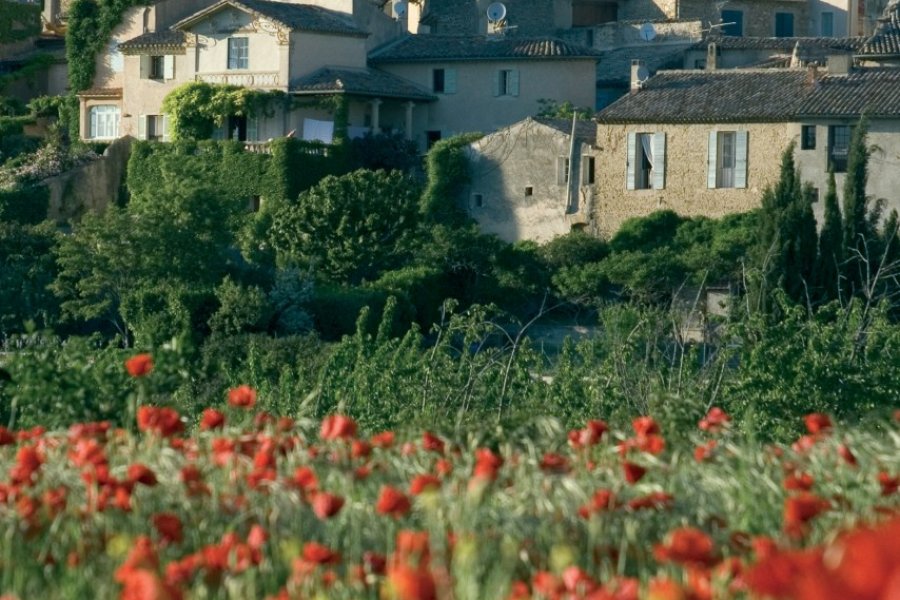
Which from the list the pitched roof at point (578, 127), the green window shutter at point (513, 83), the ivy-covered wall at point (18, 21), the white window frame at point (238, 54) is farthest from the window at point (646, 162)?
the ivy-covered wall at point (18, 21)

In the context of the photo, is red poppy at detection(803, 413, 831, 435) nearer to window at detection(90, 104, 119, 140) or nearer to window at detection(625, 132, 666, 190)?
window at detection(625, 132, 666, 190)

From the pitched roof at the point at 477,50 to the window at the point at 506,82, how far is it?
0.50 meters

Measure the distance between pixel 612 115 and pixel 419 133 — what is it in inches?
360

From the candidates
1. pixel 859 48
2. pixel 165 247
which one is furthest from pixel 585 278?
pixel 859 48

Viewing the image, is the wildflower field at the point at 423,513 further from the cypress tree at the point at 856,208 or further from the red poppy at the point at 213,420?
the cypress tree at the point at 856,208

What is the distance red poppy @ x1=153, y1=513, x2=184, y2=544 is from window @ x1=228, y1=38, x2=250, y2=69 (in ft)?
170

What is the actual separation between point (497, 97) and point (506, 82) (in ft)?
1.62

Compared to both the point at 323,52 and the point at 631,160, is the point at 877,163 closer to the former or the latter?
the point at 631,160

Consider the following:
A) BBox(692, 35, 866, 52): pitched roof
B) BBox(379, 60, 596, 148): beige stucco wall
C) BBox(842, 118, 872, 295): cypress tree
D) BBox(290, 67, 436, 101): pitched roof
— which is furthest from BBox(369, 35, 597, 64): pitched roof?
BBox(842, 118, 872, 295): cypress tree

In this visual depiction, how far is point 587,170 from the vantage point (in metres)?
52.4

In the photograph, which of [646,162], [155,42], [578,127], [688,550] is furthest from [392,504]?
[155,42]

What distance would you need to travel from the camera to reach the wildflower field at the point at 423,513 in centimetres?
670

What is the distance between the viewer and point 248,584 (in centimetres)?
699

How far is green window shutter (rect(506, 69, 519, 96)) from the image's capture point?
58406mm
